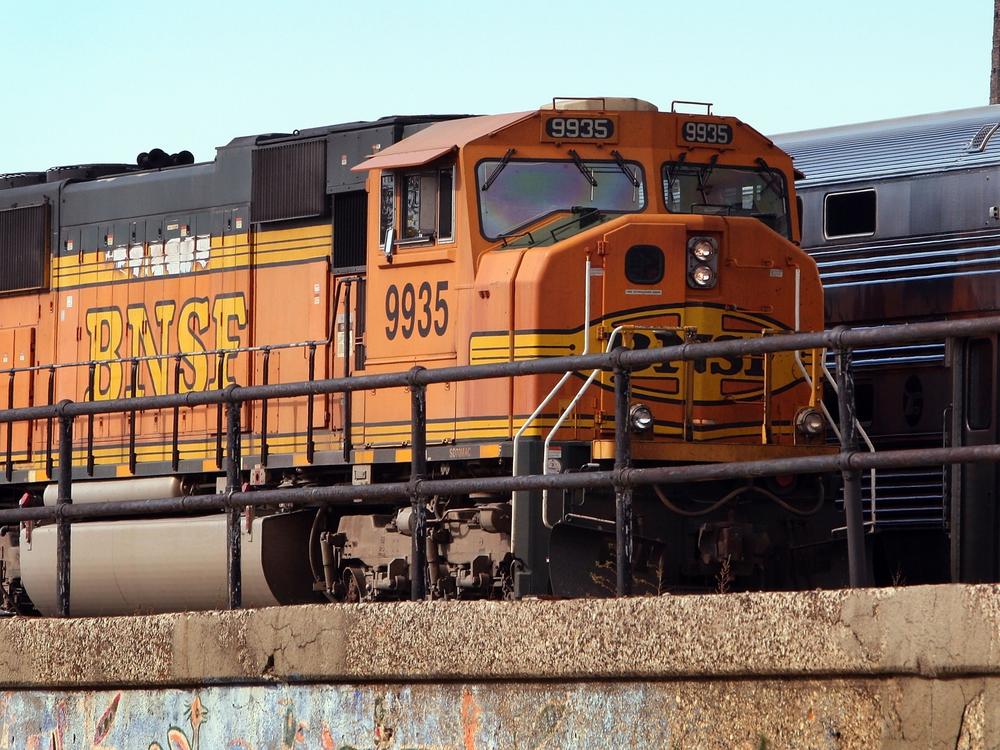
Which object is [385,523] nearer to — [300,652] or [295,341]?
[295,341]

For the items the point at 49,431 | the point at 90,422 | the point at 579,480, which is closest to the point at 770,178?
the point at 90,422

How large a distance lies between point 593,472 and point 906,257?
7524 millimetres

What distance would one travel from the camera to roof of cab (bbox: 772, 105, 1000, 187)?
13898mm

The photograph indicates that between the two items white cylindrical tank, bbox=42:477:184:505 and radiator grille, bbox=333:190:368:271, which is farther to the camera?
white cylindrical tank, bbox=42:477:184:505

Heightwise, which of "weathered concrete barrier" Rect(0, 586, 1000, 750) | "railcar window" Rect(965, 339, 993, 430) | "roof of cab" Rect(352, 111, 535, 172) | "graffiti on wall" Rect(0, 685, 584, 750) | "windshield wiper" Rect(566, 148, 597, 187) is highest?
"roof of cab" Rect(352, 111, 535, 172)

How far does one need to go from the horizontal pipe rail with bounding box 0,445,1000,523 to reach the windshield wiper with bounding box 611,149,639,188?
452 centimetres

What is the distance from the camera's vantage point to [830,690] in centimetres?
582

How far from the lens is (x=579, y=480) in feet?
22.7

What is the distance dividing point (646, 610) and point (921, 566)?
24.1ft

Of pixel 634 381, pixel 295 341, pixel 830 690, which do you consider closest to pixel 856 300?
pixel 634 381

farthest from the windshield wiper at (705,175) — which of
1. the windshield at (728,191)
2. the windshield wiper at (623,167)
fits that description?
the windshield wiper at (623,167)

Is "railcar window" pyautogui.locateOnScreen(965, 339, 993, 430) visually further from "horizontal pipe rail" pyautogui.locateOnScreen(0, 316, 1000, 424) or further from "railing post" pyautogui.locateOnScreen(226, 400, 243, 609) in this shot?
"railing post" pyautogui.locateOnScreen(226, 400, 243, 609)

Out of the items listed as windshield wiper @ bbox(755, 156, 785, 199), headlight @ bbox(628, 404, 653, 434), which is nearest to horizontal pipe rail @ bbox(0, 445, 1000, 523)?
headlight @ bbox(628, 404, 653, 434)

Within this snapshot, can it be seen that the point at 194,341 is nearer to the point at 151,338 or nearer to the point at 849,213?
the point at 151,338
